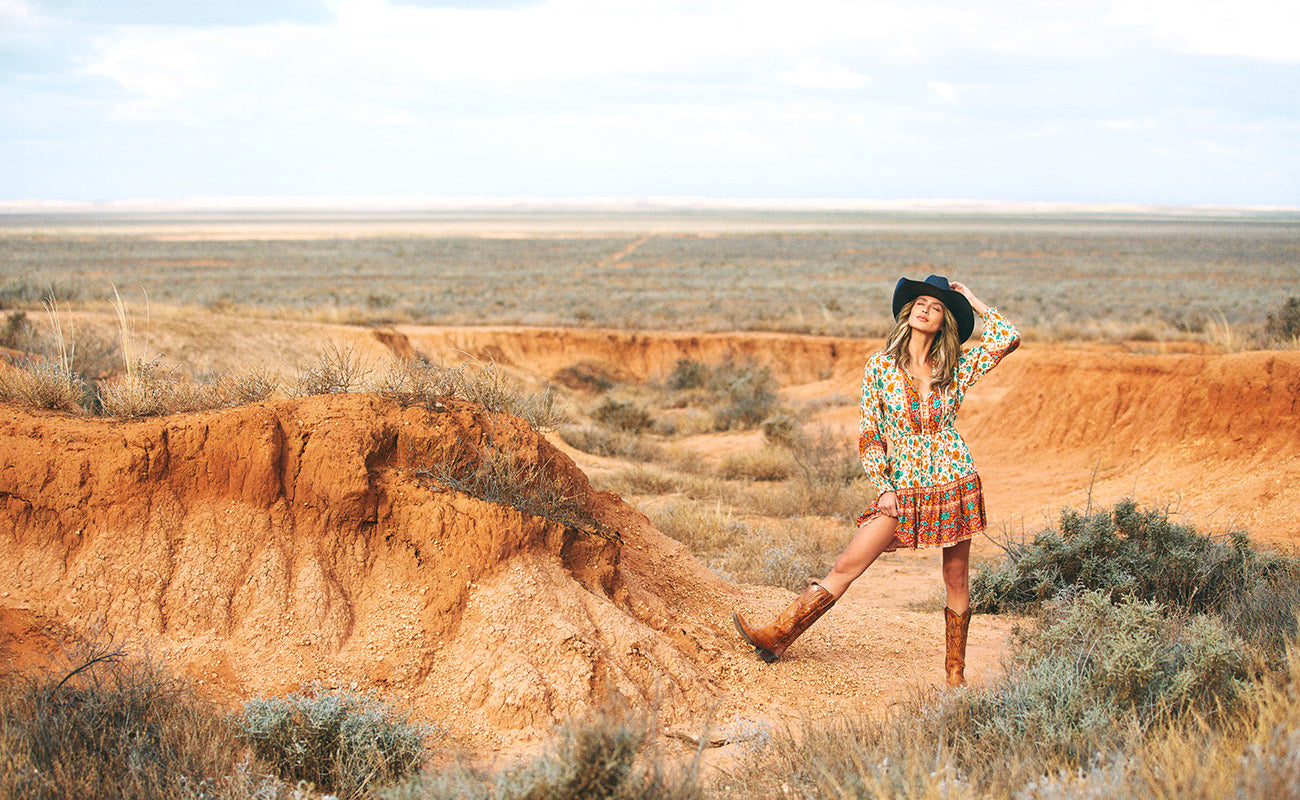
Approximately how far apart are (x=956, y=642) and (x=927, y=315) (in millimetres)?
1503

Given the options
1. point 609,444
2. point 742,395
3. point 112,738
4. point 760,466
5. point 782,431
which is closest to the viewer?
point 112,738

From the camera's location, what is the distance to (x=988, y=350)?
13.3 feet

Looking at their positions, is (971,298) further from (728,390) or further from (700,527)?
(728,390)

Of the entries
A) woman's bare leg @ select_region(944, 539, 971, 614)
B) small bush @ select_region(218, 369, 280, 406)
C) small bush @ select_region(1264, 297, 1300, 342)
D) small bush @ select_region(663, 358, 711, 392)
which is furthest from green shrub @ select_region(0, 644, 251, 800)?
small bush @ select_region(663, 358, 711, 392)

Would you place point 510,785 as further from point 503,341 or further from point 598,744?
point 503,341

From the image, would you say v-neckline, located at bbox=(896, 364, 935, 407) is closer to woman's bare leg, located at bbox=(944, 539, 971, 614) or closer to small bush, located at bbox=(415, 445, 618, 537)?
woman's bare leg, located at bbox=(944, 539, 971, 614)

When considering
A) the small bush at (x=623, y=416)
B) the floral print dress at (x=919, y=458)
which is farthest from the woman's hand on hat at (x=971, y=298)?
the small bush at (x=623, y=416)

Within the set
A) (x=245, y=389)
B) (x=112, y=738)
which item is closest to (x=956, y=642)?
(x=112, y=738)

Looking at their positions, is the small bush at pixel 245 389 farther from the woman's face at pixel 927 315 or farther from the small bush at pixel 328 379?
the woman's face at pixel 927 315

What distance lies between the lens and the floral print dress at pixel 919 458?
3.85 metres

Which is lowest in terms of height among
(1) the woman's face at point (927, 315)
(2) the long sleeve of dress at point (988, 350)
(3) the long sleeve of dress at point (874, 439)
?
(3) the long sleeve of dress at point (874, 439)

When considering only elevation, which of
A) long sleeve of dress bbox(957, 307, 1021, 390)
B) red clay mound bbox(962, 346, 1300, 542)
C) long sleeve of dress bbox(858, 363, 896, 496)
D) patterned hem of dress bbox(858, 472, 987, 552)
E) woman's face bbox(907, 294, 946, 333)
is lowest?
red clay mound bbox(962, 346, 1300, 542)

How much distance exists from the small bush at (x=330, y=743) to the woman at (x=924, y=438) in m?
1.93

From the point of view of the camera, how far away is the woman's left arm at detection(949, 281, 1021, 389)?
13.1 feet
